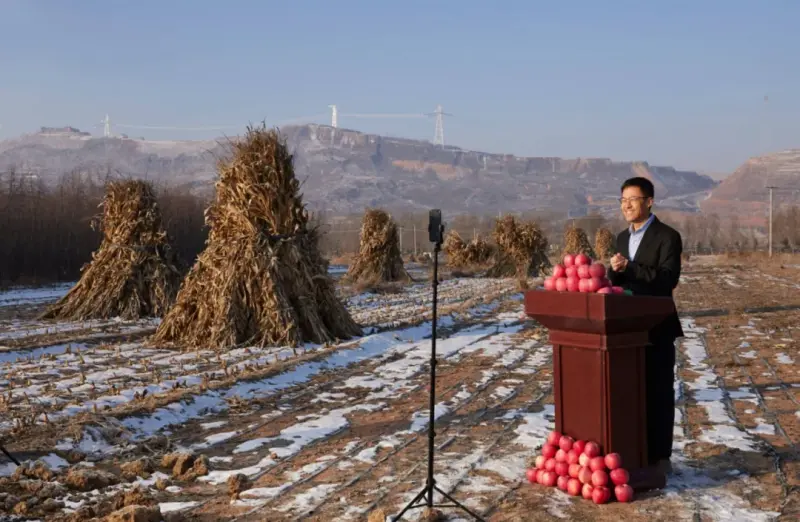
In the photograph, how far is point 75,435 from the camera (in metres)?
5.53

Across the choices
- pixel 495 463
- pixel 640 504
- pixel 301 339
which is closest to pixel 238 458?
pixel 495 463

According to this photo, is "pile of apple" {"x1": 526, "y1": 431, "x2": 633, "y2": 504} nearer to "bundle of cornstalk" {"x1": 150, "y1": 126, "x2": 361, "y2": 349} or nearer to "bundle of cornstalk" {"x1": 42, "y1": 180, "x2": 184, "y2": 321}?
"bundle of cornstalk" {"x1": 150, "y1": 126, "x2": 361, "y2": 349}

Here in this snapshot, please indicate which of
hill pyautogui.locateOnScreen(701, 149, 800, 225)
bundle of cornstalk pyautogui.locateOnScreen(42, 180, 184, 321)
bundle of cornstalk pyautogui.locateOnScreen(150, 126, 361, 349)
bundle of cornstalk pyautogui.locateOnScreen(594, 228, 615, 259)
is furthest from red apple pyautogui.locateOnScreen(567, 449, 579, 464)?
hill pyautogui.locateOnScreen(701, 149, 800, 225)

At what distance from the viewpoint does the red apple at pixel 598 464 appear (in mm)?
4301

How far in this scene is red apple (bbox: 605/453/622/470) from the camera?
14.0 feet

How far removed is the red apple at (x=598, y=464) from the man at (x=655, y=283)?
441 millimetres

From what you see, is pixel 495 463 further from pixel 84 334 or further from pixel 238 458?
pixel 84 334

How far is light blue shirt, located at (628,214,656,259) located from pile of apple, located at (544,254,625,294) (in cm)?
54

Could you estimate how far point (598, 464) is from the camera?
14.1 ft

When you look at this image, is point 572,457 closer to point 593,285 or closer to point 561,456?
point 561,456

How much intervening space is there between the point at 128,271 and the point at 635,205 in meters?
11.1

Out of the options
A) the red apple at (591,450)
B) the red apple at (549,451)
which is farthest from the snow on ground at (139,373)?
the red apple at (591,450)

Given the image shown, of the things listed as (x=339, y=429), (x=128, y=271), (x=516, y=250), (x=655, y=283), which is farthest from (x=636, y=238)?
(x=516, y=250)

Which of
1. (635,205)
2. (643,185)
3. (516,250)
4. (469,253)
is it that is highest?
(643,185)
